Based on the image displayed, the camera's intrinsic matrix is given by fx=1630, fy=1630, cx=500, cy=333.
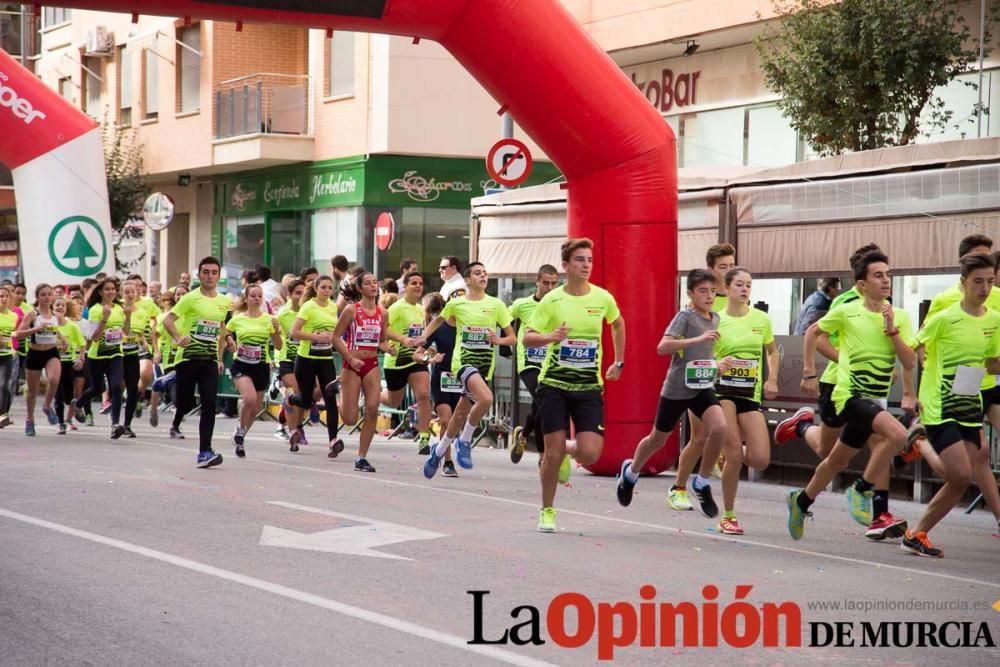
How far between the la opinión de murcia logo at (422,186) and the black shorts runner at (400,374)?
53.2 ft

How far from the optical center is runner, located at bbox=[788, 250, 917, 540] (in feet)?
34.6

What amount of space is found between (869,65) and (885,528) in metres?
9.76

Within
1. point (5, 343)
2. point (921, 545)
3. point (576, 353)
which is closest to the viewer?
point (921, 545)

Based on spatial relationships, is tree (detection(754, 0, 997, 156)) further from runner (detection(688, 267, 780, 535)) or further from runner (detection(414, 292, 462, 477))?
runner (detection(688, 267, 780, 535))

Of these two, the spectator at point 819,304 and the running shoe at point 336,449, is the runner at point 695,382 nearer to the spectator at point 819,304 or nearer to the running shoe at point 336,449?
the spectator at point 819,304

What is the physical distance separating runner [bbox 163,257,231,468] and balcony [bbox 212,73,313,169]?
18.5m

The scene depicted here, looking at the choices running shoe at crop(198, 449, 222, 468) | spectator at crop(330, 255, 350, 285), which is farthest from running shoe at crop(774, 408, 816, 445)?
spectator at crop(330, 255, 350, 285)

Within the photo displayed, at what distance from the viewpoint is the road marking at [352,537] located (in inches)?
387

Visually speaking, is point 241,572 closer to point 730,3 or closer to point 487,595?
point 487,595

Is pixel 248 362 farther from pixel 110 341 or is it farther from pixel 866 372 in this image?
pixel 866 372

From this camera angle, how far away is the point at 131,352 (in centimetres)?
2034

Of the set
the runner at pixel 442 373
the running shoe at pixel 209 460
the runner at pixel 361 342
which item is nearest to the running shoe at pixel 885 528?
the runner at pixel 442 373

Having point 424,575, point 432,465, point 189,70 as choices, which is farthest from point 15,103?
point 424,575

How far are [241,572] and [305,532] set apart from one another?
5.71ft
